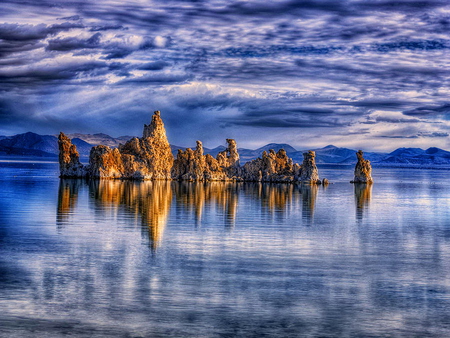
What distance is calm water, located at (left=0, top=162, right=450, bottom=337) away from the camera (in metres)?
14.6

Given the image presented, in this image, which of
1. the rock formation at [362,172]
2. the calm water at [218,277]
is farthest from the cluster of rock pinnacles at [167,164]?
the calm water at [218,277]

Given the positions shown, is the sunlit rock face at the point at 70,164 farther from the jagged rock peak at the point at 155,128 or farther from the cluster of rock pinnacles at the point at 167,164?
the jagged rock peak at the point at 155,128

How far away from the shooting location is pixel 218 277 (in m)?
19.9

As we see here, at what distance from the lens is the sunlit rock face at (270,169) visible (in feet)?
349

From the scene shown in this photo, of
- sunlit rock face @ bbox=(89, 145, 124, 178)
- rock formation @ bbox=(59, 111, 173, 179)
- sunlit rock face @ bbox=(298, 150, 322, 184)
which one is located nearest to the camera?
sunlit rock face @ bbox=(89, 145, 124, 178)

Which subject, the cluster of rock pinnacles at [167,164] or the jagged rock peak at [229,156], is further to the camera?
the jagged rock peak at [229,156]

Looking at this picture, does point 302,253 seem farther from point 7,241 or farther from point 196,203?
point 196,203

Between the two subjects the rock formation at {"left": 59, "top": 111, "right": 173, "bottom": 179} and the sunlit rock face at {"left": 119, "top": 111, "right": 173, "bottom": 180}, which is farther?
the sunlit rock face at {"left": 119, "top": 111, "right": 173, "bottom": 180}

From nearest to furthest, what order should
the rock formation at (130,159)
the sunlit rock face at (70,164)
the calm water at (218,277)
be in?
1. the calm water at (218,277)
2. the rock formation at (130,159)
3. the sunlit rock face at (70,164)

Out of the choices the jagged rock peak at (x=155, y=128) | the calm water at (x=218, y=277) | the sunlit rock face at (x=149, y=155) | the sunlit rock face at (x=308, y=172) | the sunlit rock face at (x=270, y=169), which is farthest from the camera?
the sunlit rock face at (x=270, y=169)

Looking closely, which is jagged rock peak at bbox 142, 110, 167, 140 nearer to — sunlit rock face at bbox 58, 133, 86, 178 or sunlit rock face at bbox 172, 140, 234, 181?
sunlit rock face at bbox 172, 140, 234, 181

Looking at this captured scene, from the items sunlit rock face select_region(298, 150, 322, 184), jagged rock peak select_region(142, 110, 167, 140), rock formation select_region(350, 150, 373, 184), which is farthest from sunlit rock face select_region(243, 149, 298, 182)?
jagged rock peak select_region(142, 110, 167, 140)

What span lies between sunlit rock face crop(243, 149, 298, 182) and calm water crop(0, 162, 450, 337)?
67835 millimetres

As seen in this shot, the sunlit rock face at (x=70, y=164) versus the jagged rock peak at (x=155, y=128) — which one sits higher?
the jagged rock peak at (x=155, y=128)
